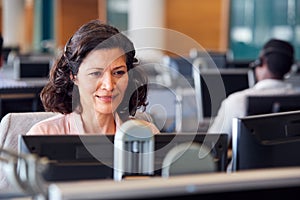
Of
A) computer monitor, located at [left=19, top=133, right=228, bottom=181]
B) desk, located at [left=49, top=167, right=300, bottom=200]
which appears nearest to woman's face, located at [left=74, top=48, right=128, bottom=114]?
computer monitor, located at [left=19, top=133, right=228, bottom=181]

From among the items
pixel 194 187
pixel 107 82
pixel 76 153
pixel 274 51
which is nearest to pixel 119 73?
pixel 107 82

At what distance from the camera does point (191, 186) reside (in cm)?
87

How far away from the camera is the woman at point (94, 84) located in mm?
2016

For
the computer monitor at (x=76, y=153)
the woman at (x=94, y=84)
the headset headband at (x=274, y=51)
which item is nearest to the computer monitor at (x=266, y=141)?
the computer monitor at (x=76, y=153)

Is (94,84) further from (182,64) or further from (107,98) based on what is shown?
(182,64)

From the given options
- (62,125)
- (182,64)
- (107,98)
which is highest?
(107,98)

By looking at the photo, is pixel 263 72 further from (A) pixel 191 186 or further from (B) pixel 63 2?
(B) pixel 63 2

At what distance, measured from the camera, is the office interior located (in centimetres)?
89

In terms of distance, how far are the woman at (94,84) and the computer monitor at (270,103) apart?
110cm

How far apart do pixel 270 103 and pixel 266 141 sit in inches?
59.5

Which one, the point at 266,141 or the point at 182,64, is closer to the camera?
the point at 266,141

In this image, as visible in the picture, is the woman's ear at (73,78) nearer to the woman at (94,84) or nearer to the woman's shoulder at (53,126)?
the woman at (94,84)

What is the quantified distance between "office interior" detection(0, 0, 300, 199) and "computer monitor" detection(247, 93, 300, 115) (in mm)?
14

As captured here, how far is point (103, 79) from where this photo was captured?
1997mm
